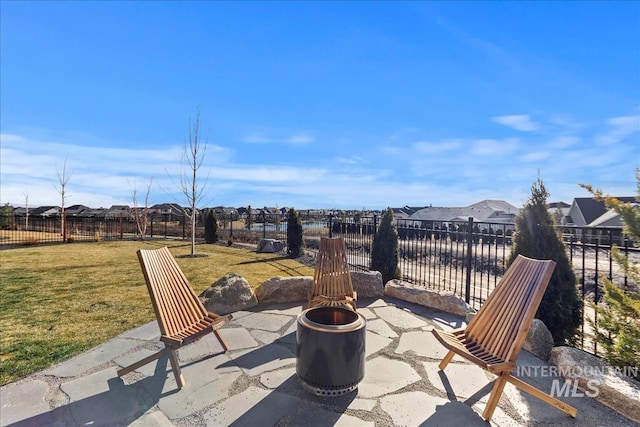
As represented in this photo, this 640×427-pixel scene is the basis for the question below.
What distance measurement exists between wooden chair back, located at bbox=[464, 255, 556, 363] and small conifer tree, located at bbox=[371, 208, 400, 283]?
3244 millimetres

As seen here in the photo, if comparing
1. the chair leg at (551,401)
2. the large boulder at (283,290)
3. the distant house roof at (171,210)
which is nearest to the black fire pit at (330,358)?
the chair leg at (551,401)

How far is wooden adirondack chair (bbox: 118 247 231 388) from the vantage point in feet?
8.39

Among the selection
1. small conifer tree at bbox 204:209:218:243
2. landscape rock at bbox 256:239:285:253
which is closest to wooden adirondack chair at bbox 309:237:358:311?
landscape rock at bbox 256:239:285:253

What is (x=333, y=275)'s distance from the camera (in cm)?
398

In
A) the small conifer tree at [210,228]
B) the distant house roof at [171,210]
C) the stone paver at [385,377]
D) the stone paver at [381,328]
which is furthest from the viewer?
the distant house roof at [171,210]

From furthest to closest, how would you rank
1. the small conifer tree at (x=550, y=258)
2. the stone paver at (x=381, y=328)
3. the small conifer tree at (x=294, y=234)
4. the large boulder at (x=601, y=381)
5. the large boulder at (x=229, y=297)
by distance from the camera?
1. the small conifer tree at (x=294, y=234)
2. the large boulder at (x=229, y=297)
3. the stone paver at (x=381, y=328)
4. the small conifer tree at (x=550, y=258)
5. the large boulder at (x=601, y=381)

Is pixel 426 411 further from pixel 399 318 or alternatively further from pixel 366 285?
pixel 366 285

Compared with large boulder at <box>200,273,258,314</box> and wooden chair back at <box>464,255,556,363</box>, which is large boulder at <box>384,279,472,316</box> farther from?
large boulder at <box>200,273,258,314</box>

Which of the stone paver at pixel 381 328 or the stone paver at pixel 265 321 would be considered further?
the stone paver at pixel 265 321

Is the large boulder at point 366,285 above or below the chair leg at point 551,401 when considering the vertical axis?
A: above

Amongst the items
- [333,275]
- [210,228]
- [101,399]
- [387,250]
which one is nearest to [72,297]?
[101,399]

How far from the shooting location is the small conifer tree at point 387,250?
238 inches

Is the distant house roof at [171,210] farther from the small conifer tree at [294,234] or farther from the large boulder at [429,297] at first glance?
the large boulder at [429,297]

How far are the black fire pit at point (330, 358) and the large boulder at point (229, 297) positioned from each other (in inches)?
87.8
